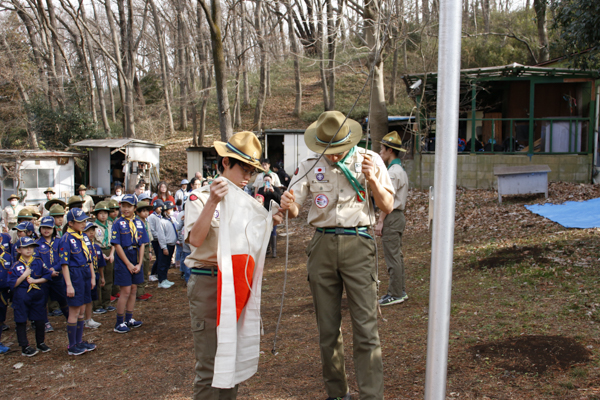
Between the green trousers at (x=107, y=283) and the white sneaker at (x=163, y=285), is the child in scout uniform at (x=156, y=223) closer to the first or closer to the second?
the white sneaker at (x=163, y=285)

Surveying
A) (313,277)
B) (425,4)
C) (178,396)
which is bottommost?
(178,396)

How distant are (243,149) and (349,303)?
1360 millimetres

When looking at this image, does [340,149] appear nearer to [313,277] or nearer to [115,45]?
[313,277]

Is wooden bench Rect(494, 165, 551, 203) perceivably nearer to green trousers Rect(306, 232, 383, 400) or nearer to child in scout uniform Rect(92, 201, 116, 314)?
child in scout uniform Rect(92, 201, 116, 314)

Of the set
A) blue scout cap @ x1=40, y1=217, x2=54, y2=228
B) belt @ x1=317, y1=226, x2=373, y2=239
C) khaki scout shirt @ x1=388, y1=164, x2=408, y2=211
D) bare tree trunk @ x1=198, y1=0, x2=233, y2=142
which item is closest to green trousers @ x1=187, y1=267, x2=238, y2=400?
belt @ x1=317, y1=226, x2=373, y2=239

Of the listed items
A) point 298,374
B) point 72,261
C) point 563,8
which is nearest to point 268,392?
point 298,374

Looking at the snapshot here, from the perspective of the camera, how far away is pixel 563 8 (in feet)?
29.9

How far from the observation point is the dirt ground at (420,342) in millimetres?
3701

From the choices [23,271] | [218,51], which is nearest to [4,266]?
[23,271]

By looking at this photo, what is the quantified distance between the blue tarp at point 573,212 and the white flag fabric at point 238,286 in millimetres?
7702

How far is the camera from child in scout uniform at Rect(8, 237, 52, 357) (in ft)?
18.2

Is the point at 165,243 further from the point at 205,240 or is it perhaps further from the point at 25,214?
the point at 205,240

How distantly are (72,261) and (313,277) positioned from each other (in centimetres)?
356

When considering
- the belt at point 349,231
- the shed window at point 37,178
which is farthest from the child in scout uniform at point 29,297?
the shed window at point 37,178
